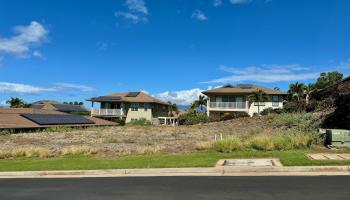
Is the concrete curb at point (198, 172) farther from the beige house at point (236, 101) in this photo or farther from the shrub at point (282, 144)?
the beige house at point (236, 101)

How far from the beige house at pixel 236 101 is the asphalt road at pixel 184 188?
5428 cm

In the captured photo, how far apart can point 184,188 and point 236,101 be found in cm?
5701

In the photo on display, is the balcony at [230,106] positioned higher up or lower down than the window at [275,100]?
lower down

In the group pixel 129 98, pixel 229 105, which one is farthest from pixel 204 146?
pixel 129 98

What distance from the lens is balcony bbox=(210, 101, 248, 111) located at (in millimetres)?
66644

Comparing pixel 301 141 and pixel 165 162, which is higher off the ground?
pixel 301 141

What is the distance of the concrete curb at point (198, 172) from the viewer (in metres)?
13.2

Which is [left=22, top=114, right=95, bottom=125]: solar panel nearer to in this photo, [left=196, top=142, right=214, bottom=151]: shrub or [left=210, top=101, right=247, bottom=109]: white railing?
[left=210, top=101, right=247, bottom=109]: white railing

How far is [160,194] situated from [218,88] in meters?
59.9

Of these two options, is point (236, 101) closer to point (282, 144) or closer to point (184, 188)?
point (282, 144)

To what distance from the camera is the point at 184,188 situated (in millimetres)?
11227

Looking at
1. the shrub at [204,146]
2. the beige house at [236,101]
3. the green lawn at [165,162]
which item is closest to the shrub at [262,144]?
the green lawn at [165,162]

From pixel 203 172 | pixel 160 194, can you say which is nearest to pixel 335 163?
pixel 203 172

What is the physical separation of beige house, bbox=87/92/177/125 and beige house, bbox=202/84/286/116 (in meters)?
8.95
